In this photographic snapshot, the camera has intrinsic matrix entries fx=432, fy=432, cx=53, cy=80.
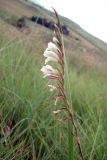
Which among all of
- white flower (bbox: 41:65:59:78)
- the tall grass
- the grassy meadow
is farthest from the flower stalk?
the tall grass

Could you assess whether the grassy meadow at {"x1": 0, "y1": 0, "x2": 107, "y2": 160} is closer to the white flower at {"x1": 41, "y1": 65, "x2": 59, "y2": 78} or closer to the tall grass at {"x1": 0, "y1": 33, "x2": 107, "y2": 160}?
the tall grass at {"x1": 0, "y1": 33, "x2": 107, "y2": 160}

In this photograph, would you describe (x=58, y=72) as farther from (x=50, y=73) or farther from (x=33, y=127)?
(x=33, y=127)

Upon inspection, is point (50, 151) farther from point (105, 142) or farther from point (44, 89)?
point (44, 89)

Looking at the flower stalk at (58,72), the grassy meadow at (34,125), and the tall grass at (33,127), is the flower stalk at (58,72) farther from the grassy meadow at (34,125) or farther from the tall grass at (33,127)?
the tall grass at (33,127)

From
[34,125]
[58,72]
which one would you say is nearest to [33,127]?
[34,125]

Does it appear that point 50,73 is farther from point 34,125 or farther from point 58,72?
point 34,125

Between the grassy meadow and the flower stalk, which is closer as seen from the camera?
the flower stalk

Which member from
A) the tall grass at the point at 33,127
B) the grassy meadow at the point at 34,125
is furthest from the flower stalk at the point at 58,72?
the tall grass at the point at 33,127

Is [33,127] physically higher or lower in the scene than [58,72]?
lower

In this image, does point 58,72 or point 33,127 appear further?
point 33,127

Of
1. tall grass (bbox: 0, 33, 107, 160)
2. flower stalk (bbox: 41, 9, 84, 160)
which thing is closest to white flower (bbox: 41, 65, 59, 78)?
flower stalk (bbox: 41, 9, 84, 160)

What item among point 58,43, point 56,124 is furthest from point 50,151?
point 58,43
